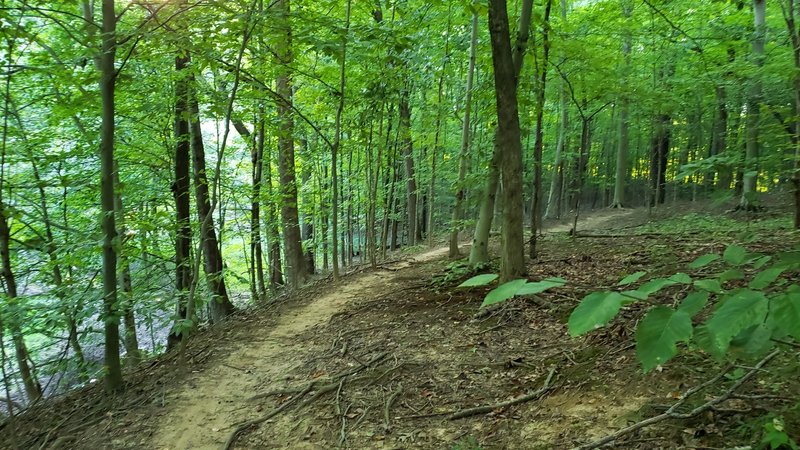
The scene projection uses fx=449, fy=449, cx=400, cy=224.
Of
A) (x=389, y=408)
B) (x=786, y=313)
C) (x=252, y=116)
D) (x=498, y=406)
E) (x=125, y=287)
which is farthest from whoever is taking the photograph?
(x=252, y=116)

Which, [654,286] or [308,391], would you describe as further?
[308,391]

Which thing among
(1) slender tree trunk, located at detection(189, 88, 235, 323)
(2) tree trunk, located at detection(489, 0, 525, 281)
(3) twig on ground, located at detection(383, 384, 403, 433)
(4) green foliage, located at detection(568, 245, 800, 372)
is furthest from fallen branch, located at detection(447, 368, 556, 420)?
(1) slender tree trunk, located at detection(189, 88, 235, 323)

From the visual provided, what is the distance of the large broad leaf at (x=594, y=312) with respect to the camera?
1.03 m

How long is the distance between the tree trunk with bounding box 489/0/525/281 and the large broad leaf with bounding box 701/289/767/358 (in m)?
4.92

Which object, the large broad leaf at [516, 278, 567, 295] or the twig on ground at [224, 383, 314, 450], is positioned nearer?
the large broad leaf at [516, 278, 567, 295]

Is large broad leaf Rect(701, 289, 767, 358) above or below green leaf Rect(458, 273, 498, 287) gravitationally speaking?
below

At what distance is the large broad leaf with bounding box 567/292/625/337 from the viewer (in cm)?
103

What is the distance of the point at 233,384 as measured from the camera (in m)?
5.59

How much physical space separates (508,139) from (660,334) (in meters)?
5.18

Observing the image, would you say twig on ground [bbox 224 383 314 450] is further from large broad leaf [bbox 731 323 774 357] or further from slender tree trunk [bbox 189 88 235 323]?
slender tree trunk [bbox 189 88 235 323]

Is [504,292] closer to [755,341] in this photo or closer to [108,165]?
[755,341]

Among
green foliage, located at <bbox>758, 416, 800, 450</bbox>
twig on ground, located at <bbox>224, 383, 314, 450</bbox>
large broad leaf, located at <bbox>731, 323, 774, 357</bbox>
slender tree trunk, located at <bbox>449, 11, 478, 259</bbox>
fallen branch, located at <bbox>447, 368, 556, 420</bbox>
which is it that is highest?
slender tree trunk, located at <bbox>449, 11, 478, 259</bbox>

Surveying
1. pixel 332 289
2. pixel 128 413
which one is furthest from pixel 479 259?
pixel 128 413

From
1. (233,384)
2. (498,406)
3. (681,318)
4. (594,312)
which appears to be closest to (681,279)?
(681,318)
